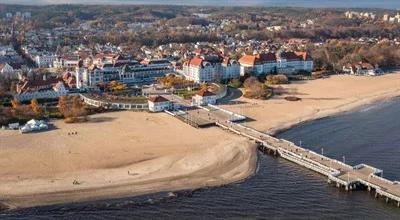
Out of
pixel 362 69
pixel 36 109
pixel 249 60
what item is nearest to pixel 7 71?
pixel 36 109

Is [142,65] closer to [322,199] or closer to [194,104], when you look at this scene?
[194,104]

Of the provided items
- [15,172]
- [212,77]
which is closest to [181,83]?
[212,77]

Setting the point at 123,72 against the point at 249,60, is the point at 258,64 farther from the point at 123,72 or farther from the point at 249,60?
the point at 123,72

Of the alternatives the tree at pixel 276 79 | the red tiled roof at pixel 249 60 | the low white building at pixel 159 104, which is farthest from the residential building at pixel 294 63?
the low white building at pixel 159 104

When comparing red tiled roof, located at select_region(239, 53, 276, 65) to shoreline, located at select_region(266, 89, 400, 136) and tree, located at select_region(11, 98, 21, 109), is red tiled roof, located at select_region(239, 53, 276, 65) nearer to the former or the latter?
shoreline, located at select_region(266, 89, 400, 136)

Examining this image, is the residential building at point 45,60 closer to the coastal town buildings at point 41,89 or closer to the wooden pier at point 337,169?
the coastal town buildings at point 41,89

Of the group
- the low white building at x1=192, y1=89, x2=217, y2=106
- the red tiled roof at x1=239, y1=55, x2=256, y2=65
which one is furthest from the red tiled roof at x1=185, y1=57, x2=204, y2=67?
the low white building at x1=192, y1=89, x2=217, y2=106

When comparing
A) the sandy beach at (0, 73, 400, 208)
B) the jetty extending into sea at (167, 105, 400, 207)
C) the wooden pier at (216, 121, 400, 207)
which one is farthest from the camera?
the sandy beach at (0, 73, 400, 208)
